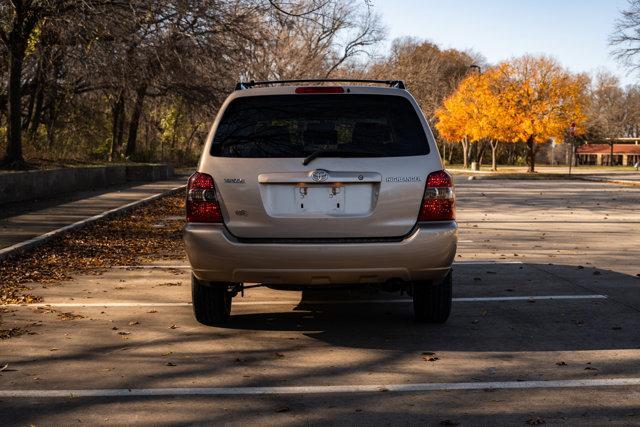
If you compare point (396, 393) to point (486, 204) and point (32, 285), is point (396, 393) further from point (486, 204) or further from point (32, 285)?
point (486, 204)

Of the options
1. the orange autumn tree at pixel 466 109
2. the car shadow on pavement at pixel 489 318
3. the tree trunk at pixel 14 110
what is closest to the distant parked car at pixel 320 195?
the car shadow on pavement at pixel 489 318

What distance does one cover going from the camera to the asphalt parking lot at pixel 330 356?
14.6 ft

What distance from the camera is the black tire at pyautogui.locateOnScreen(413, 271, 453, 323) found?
647 centimetres

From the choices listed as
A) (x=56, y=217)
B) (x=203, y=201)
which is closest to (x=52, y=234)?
(x=56, y=217)

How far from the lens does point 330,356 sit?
5656 mm

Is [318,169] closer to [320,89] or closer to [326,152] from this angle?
[326,152]

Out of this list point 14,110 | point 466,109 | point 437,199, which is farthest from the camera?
point 466,109

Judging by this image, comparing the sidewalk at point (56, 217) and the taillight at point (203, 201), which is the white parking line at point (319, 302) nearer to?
the taillight at point (203, 201)

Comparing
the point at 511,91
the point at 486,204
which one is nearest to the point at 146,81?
the point at 486,204

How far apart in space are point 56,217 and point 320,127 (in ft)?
31.8

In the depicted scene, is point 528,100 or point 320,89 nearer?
point 320,89

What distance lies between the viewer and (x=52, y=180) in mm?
20000

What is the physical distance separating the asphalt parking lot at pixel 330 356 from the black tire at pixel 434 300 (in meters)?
0.11

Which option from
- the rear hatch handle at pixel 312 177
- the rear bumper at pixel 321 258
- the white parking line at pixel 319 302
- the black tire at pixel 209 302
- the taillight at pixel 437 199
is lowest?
the white parking line at pixel 319 302
